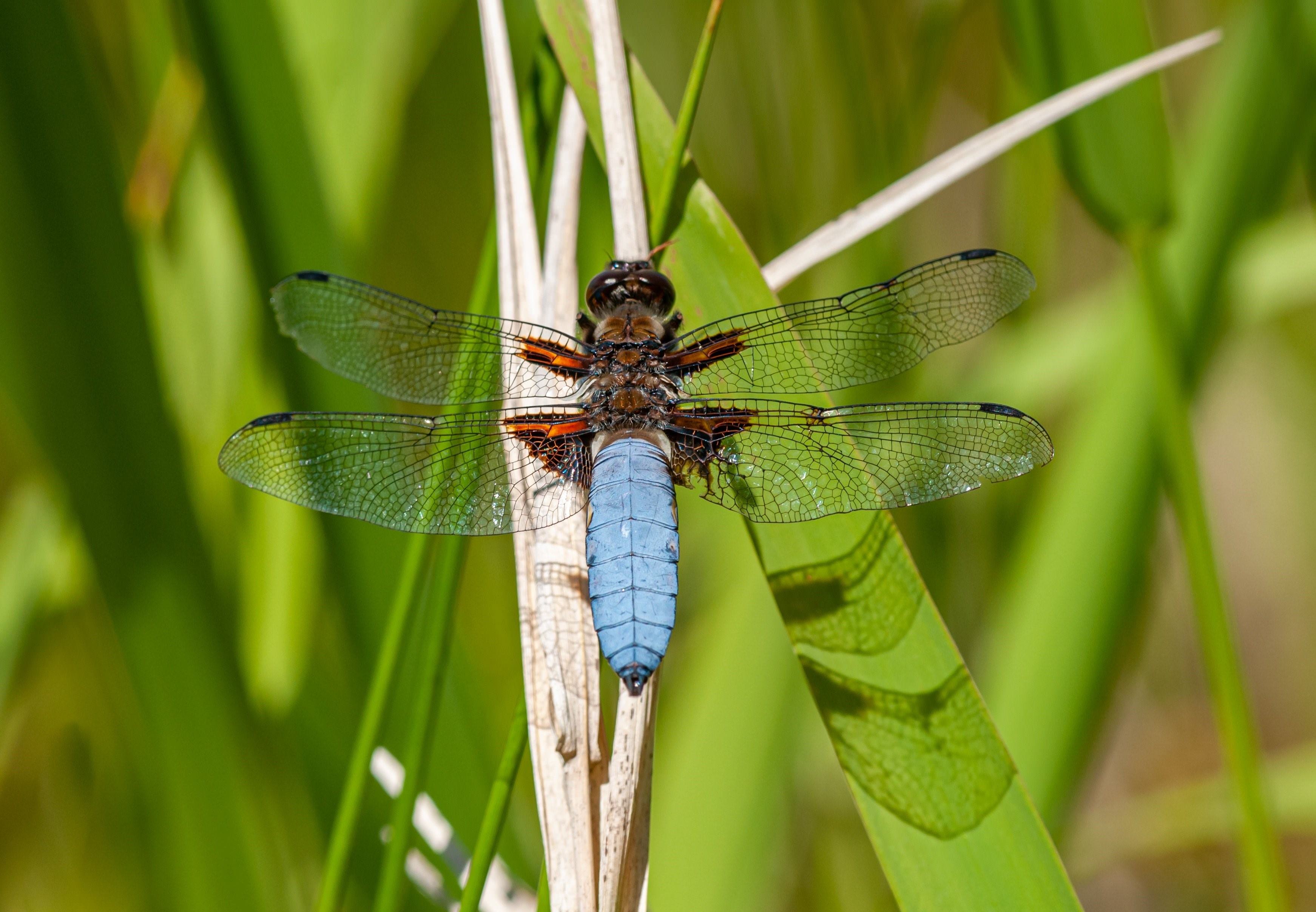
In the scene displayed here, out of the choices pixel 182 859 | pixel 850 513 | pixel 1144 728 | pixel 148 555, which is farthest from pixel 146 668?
pixel 1144 728

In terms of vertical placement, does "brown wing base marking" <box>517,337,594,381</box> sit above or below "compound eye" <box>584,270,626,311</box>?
below

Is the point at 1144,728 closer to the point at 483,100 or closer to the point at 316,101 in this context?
the point at 483,100

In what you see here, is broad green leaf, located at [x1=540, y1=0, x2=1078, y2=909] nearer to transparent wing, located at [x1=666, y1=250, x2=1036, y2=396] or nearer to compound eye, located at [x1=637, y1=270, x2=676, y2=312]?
compound eye, located at [x1=637, y1=270, x2=676, y2=312]

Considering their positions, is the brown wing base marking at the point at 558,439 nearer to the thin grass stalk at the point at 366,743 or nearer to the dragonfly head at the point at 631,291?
the dragonfly head at the point at 631,291

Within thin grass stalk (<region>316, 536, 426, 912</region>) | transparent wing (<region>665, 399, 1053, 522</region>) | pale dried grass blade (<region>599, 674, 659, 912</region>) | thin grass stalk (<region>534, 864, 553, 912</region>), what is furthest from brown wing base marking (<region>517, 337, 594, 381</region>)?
thin grass stalk (<region>534, 864, 553, 912</region>)

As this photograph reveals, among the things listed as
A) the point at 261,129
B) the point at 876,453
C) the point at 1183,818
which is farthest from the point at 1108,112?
the point at 1183,818

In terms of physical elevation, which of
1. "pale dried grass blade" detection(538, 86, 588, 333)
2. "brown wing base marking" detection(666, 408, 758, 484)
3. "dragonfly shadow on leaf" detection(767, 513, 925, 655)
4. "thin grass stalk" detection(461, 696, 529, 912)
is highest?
"pale dried grass blade" detection(538, 86, 588, 333)
